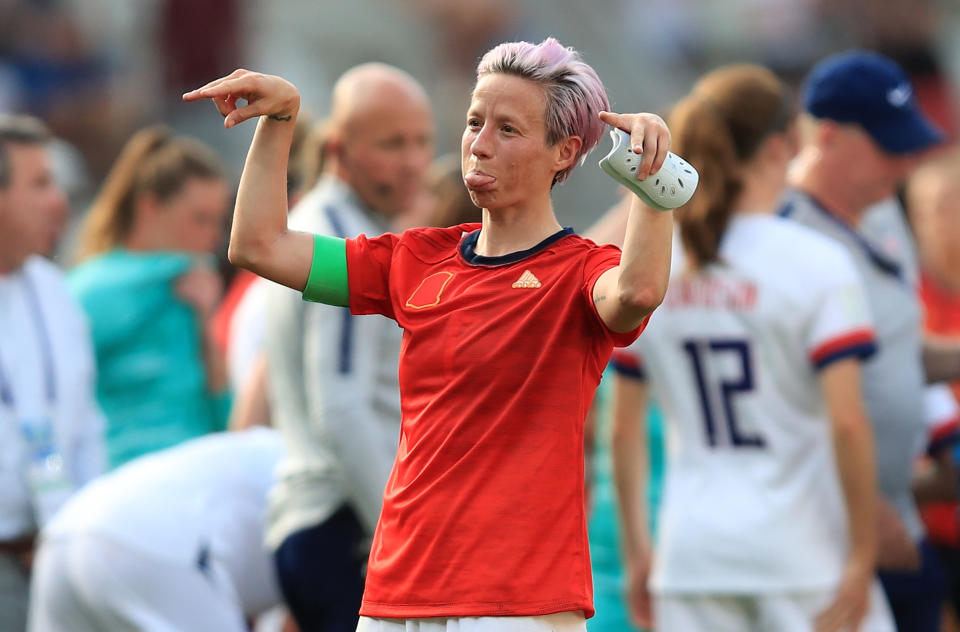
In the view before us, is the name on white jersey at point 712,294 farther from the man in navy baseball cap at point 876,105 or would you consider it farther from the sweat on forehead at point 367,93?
the sweat on forehead at point 367,93

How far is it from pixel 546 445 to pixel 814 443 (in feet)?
6.62

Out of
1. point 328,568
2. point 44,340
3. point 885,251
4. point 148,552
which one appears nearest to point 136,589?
point 148,552

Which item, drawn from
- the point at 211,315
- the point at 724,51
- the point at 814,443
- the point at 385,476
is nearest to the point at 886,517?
the point at 814,443

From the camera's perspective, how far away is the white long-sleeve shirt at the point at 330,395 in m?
4.38

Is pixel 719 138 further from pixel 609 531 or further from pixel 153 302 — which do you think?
pixel 153 302

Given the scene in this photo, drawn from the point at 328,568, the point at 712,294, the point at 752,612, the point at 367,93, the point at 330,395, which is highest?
the point at 367,93

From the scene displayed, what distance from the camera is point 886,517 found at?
16.0ft

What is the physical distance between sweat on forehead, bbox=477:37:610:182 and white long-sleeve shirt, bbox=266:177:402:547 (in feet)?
5.47

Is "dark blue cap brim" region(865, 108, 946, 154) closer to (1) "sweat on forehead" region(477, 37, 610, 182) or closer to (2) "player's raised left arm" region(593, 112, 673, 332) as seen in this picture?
(1) "sweat on forehead" region(477, 37, 610, 182)

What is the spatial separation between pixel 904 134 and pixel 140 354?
297 centimetres

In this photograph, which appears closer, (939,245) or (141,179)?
(141,179)

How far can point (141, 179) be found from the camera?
662 cm

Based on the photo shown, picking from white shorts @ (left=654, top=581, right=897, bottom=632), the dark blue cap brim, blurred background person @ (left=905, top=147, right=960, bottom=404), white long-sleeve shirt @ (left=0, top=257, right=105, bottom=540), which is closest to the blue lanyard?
white long-sleeve shirt @ (left=0, top=257, right=105, bottom=540)

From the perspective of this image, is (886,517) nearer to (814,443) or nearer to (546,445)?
(814,443)
